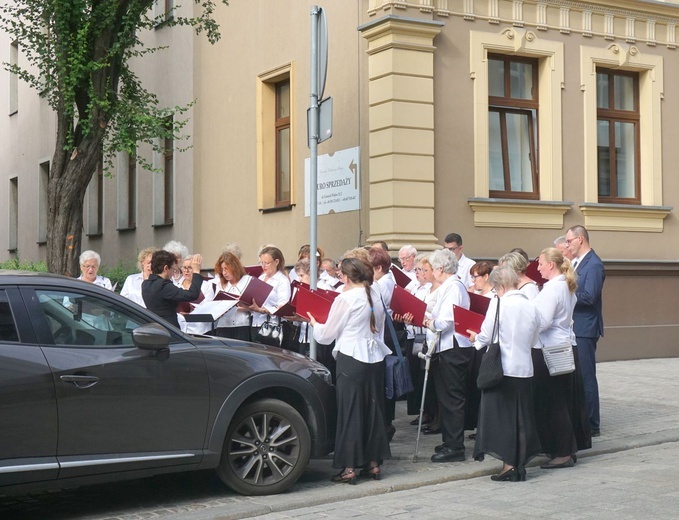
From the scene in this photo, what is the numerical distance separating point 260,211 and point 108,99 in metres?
3.40

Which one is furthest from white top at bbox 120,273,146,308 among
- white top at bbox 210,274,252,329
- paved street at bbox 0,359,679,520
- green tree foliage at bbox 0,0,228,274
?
green tree foliage at bbox 0,0,228,274

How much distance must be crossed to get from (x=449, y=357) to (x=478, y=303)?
545 mm

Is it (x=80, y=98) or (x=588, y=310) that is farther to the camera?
(x=80, y=98)

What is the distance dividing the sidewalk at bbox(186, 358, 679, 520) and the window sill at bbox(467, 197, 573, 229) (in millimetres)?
2546

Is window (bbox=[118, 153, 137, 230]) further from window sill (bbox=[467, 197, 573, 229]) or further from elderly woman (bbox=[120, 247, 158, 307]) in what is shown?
elderly woman (bbox=[120, 247, 158, 307])

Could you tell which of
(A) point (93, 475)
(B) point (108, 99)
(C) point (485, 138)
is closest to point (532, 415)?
(A) point (93, 475)

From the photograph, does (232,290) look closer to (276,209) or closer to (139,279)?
(139,279)

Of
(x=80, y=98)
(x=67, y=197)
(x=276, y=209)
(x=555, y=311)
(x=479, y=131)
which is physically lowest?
(x=555, y=311)

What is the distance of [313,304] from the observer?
8422mm

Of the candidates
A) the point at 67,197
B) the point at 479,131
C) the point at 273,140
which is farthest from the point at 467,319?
the point at 273,140

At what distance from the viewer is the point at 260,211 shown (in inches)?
724

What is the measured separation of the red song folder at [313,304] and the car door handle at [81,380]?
1.97m

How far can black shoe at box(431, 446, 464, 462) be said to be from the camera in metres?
9.08

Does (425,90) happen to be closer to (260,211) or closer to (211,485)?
(260,211)
